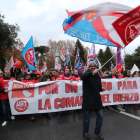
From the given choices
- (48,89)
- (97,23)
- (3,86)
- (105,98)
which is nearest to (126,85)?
(105,98)

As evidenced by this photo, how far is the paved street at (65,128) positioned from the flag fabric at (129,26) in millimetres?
2326

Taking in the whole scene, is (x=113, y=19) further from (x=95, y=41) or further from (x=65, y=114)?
(x=65, y=114)

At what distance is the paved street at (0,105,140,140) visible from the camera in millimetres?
3449

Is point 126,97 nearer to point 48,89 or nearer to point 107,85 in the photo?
point 107,85

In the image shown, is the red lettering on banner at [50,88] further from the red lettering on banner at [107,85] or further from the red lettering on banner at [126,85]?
Result: the red lettering on banner at [126,85]

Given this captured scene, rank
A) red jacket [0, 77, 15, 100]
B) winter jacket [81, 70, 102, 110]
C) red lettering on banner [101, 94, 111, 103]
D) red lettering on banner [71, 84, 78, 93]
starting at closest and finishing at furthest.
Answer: winter jacket [81, 70, 102, 110] → red jacket [0, 77, 15, 100] → red lettering on banner [71, 84, 78, 93] → red lettering on banner [101, 94, 111, 103]

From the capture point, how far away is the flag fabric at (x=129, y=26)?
4.00 m

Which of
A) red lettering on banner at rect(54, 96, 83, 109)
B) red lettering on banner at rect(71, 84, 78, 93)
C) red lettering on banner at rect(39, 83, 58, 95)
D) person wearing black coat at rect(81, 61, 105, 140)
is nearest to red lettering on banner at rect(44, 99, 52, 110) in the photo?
red lettering on banner at rect(54, 96, 83, 109)

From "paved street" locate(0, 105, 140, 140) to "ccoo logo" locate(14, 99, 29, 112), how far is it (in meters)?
0.39

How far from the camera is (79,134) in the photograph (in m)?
3.58

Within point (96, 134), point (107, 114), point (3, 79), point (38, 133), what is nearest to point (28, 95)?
point (3, 79)

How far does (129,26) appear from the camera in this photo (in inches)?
161

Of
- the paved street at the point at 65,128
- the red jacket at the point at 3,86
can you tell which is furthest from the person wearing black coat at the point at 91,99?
the red jacket at the point at 3,86

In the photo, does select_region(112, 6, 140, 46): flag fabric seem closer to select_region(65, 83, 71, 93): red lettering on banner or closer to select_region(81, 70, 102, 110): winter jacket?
select_region(81, 70, 102, 110): winter jacket
